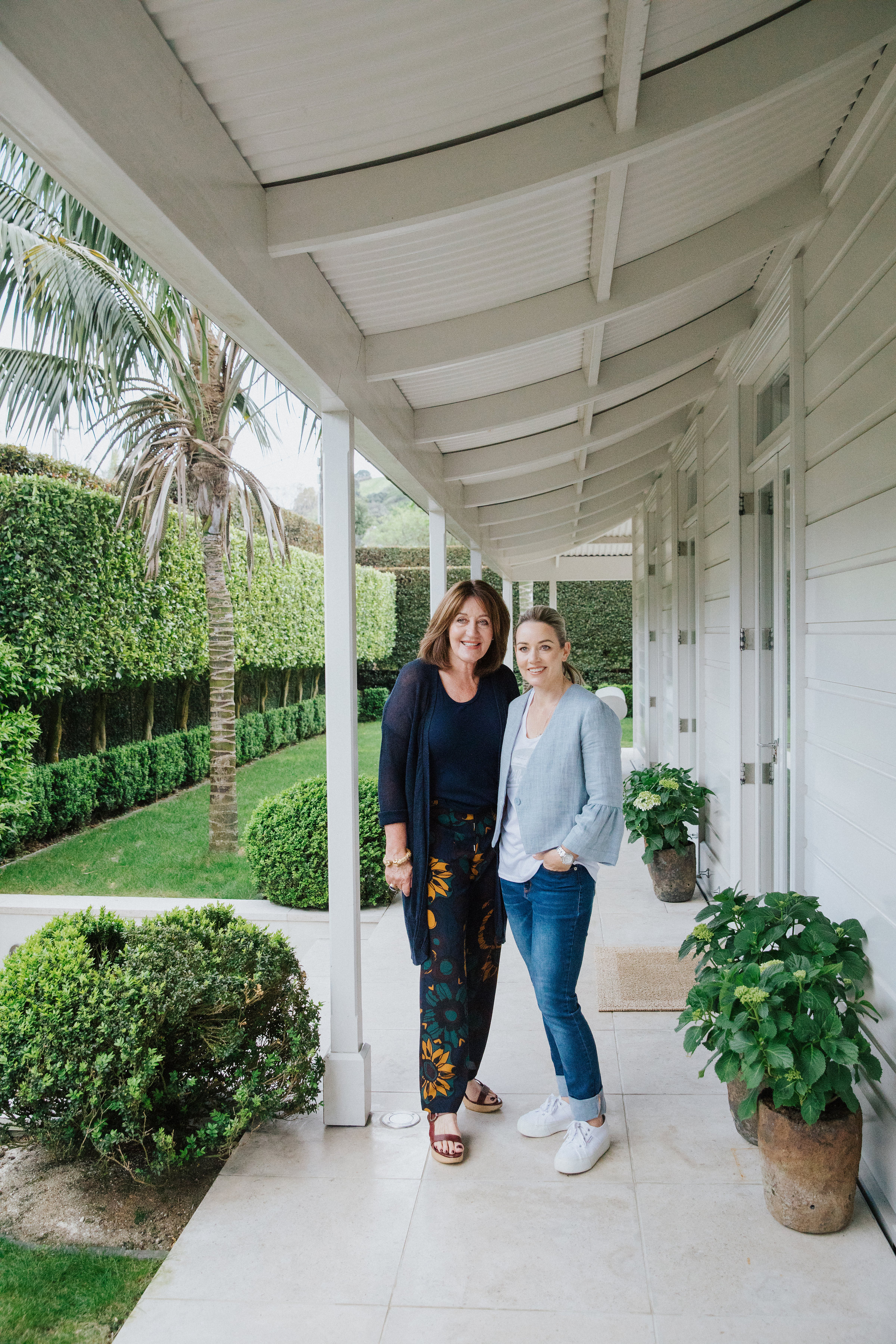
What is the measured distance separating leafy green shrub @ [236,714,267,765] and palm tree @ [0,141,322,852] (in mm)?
4450

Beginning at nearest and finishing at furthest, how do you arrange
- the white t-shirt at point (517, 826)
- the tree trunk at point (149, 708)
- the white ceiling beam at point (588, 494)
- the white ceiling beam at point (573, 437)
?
the white t-shirt at point (517, 826)
the white ceiling beam at point (573, 437)
the white ceiling beam at point (588, 494)
the tree trunk at point (149, 708)

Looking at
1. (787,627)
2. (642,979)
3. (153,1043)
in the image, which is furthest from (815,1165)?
(787,627)

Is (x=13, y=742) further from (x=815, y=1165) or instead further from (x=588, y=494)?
(x=815, y=1165)

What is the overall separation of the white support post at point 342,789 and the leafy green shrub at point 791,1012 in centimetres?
103

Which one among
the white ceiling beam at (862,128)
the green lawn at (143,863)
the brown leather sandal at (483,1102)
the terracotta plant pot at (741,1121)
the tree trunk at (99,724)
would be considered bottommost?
the green lawn at (143,863)

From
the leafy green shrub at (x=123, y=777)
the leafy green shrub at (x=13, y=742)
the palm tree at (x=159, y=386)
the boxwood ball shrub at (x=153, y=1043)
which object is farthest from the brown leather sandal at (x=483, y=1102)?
the leafy green shrub at (x=123, y=777)

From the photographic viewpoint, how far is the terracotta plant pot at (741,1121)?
262 centimetres

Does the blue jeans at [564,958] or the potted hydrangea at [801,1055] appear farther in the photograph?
the blue jeans at [564,958]

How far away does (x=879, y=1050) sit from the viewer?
2352 millimetres

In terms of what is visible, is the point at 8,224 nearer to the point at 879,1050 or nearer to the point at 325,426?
the point at 325,426

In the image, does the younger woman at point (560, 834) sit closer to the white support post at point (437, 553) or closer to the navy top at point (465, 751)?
the navy top at point (465, 751)

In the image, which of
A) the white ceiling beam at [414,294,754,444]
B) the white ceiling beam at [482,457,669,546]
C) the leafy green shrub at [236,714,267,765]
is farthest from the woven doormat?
the leafy green shrub at [236,714,267,765]

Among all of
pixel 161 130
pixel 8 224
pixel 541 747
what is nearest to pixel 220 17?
pixel 161 130

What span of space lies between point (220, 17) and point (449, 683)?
1726 millimetres
